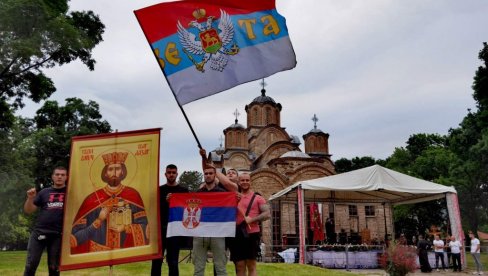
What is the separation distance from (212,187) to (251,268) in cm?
121

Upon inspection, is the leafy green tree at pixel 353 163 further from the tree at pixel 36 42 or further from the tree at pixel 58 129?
the tree at pixel 36 42

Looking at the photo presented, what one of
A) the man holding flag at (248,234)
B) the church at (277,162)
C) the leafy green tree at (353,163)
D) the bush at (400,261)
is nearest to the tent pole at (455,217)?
the bush at (400,261)

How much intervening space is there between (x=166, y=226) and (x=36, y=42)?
12677 mm

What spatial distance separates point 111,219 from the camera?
504 cm

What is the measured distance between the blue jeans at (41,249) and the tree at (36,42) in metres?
11.3

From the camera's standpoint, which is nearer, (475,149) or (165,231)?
(165,231)

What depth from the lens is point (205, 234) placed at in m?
4.93

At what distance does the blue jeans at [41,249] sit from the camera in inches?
202

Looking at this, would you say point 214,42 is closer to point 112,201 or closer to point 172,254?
point 112,201

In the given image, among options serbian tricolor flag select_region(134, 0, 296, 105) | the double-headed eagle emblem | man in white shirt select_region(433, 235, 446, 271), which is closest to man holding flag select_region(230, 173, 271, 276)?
serbian tricolor flag select_region(134, 0, 296, 105)

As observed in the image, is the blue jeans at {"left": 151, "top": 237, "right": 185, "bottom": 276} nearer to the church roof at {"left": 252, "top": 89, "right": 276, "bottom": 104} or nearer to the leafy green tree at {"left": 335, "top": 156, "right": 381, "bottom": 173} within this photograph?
the church roof at {"left": 252, "top": 89, "right": 276, "bottom": 104}

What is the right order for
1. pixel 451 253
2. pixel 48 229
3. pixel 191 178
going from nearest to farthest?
pixel 48 229 → pixel 451 253 → pixel 191 178

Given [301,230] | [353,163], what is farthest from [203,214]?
[353,163]

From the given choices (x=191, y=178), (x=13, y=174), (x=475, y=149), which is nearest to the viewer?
(x=475, y=149)
